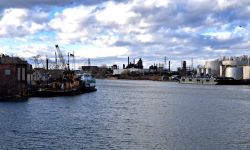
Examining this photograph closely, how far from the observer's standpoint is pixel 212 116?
60.6 meters

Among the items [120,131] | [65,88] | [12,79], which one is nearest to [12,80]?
[12,79]

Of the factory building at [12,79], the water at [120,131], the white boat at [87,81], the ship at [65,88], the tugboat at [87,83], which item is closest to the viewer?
the water at [120,131]

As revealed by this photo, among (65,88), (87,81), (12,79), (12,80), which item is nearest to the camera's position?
(12,80)

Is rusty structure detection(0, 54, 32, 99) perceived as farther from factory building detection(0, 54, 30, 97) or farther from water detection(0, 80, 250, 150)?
water detection(0, 80, 250, 150)

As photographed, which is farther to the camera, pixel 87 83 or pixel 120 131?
pixel 87 83

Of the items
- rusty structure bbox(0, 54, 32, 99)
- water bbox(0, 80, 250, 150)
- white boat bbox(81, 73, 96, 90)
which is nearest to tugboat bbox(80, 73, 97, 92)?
white boat bbox(81, 73, 96, 90)

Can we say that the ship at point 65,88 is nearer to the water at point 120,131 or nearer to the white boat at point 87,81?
the white boat at point 87,81

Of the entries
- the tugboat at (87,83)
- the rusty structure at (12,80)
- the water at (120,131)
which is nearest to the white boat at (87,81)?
the tugboat at (87,83)

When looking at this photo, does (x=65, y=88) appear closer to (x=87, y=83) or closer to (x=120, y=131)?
(x=87, y=83)

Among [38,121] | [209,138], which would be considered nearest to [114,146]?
[209,138]

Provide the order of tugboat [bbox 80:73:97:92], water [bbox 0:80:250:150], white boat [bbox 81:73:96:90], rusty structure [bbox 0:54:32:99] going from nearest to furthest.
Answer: water [bbox 0:80:250:150], rusty structure [bbox 0:54:32:99], tugboat [bbox 80:73:97:92], white boat [bbox 81:73:96:90]

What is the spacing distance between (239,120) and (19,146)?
98.1 ft

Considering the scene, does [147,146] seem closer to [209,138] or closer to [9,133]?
[209,138]

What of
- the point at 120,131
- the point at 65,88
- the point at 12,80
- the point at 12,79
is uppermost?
the point at 12,79
